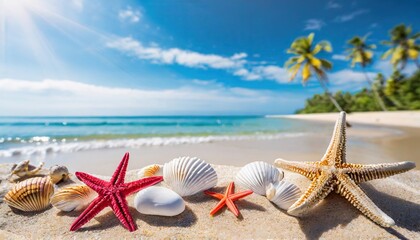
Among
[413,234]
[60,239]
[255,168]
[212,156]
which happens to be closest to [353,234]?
[413,234]

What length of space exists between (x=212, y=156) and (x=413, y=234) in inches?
175

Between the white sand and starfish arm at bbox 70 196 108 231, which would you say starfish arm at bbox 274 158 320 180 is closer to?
the white sand

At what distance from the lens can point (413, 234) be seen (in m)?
2.00

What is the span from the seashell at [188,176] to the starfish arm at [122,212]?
58 centimetres

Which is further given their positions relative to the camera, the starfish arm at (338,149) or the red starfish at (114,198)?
the starfish arm at (338,149)

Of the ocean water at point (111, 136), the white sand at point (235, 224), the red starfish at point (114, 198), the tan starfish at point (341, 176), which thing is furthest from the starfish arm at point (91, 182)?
the ocean water at point (111, 136)

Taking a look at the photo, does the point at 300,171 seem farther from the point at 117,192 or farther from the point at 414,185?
the point at 414,185

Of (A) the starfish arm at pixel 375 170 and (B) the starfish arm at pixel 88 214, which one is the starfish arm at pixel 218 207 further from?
(A) the starfish arm at pixel 375 170

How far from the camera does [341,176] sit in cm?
222

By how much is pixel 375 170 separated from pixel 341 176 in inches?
13.2

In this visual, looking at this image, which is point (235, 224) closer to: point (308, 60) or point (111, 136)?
point (111, 136)

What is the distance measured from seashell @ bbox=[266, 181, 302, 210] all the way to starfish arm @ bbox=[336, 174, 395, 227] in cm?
45

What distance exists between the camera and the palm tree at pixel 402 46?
30.2m

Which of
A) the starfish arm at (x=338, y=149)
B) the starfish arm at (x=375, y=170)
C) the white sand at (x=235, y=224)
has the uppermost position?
the starfish arm at (x=338, y=149)
